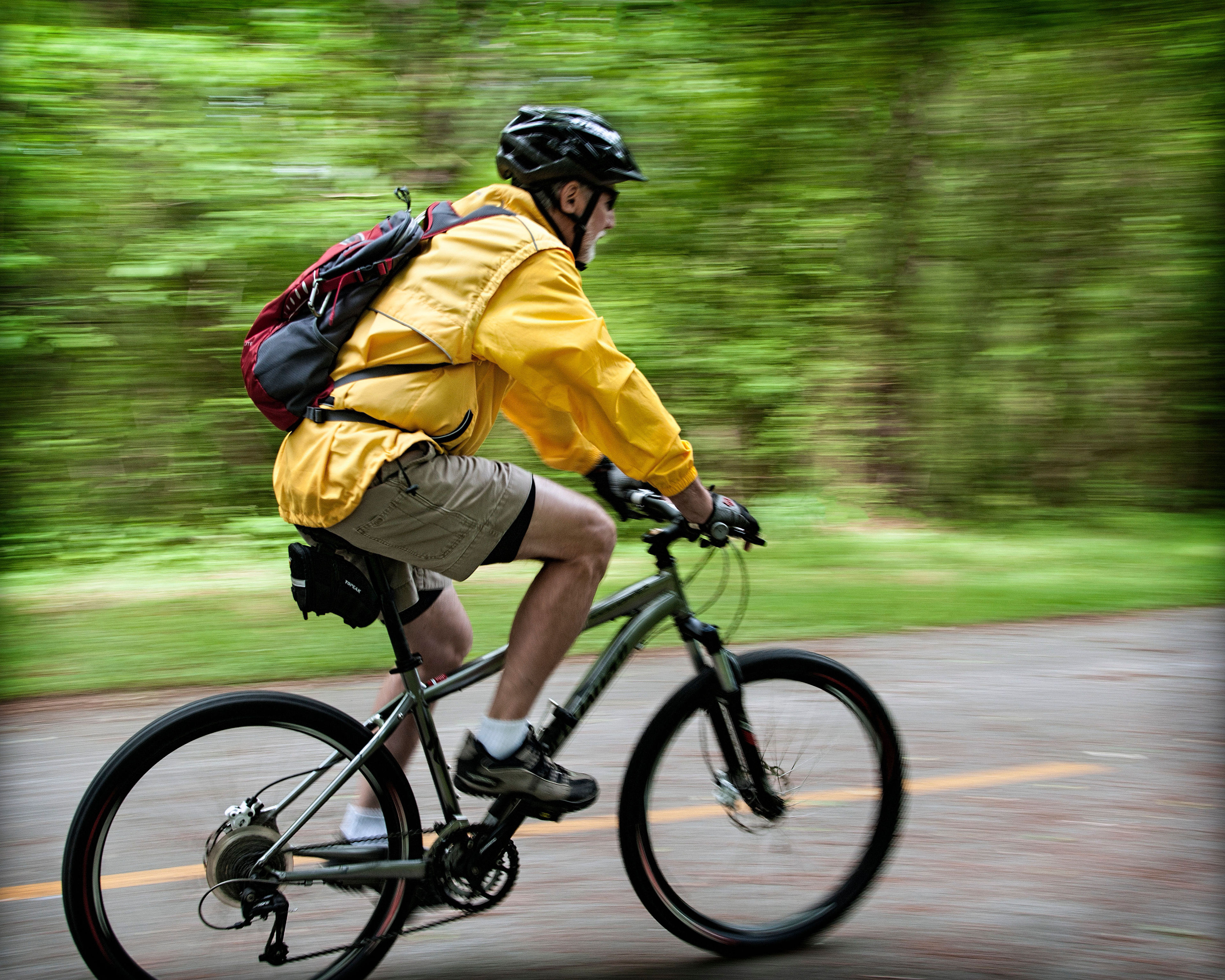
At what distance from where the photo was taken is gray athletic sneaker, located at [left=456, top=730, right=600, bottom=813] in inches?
108

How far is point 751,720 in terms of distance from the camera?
3.00 meters

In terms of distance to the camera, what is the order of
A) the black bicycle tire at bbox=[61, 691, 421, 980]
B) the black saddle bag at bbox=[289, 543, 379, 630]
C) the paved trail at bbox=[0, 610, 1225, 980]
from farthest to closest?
the paved trail at bbox=[0, 610, 1225, 980] < the black saddle bag at bbox=[289, 543, 379, 630] < the black bicycle tire at bbox=[61, 691, 421, 980]

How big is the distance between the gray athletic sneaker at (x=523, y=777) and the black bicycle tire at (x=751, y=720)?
0.15 m

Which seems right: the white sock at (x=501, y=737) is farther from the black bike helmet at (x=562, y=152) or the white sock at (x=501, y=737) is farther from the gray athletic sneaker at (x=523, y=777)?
the black bike helmet at (x=562, y=152)

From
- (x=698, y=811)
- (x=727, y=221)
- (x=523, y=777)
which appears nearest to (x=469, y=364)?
(x=523, y=777)

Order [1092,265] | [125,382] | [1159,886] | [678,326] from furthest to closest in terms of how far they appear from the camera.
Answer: [1092,265] → [678,326] → [125,382] → [1159,886]

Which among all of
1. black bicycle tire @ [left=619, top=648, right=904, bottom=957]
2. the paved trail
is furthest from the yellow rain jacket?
the paved trail

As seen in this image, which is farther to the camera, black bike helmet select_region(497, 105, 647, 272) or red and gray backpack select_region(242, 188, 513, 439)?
black bike helmet select_region(497, 105, 647, 272)

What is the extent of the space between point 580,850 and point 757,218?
19.5ft

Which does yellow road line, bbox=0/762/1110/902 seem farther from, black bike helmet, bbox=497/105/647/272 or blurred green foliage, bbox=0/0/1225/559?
blurred green foliage, bbox=0/0/1225/559

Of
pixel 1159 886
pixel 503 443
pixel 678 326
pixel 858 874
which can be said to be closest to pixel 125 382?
pixel 503 443

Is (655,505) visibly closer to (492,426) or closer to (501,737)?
(492,426)

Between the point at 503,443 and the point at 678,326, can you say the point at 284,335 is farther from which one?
the point at 678,326

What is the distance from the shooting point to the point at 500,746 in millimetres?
2758
